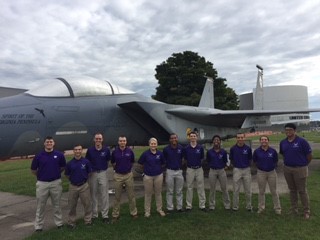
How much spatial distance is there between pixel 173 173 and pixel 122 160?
1.03 m

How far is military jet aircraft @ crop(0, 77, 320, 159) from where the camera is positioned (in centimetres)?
555

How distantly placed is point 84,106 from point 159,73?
19.3m

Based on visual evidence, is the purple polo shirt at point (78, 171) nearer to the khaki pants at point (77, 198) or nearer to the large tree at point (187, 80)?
the khaki pants at point (77, 198)

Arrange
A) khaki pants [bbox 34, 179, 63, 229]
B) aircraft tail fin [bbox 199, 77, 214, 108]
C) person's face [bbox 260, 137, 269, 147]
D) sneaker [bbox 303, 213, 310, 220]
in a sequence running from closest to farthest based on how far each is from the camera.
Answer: khaki pants [bbox 34, 179, 63, 229] → sneaker [bbox 303, 213, 310, 220] → person's face [bbox 260, 137, 269, 147] → aircraft tail fin [bbox 199, 77, 214, 108]

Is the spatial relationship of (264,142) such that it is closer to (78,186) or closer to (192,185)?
(192,185)

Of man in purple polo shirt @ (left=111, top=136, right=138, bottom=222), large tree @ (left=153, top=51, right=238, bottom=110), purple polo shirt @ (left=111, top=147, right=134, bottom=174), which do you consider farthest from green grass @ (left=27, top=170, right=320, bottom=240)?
large tree @ (left=153, top=51, right=238, bottom=110)

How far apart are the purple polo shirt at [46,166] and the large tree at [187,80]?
19.2 m

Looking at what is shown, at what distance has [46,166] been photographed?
496cm

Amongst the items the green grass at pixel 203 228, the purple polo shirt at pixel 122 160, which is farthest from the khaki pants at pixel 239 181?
the purple polo shirt at pixel 122 160

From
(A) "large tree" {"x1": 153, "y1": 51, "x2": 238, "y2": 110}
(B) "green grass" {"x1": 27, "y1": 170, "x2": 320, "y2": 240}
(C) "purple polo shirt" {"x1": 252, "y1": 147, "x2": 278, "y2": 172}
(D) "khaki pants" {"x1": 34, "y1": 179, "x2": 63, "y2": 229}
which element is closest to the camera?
(B) "green grass" {"x1": 27, "y1": 170, "x2": 320, "y2": 240}

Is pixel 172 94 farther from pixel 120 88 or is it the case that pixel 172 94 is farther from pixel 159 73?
pixel 120 88

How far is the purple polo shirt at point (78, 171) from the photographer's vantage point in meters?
5.08

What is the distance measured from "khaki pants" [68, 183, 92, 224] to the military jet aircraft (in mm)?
1372

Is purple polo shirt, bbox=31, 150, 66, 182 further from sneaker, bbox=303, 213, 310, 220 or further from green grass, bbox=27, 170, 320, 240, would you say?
sneaker, bbox=303, 213, 310, 220
